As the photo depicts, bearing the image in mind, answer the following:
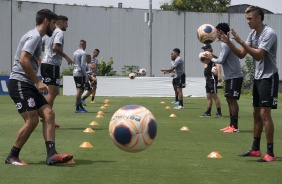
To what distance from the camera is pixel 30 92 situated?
9.43m

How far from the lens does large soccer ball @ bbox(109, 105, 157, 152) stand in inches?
342

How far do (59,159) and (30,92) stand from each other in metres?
1.03

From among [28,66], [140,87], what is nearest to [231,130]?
[28,66]

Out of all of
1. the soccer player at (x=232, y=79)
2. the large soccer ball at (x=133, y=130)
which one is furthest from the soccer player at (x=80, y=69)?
the large soccer ball at (x=133, y=130)

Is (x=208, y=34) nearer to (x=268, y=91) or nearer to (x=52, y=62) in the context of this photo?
(x=52, y=62)

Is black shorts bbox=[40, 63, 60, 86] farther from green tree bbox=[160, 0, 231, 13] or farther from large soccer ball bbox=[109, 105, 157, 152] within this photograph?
green tree bbox=[160, 0, 231, 13]

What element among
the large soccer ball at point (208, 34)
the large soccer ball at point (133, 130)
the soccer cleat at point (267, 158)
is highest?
the large soccer ball at point (208, 34)

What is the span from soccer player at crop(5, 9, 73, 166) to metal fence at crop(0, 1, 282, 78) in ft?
142

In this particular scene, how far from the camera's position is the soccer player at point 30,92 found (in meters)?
9.23

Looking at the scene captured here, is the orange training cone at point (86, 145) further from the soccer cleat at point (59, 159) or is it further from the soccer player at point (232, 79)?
the soccer player at point (232, 79)

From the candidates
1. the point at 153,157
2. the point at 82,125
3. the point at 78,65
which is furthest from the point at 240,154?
the point at 78,65

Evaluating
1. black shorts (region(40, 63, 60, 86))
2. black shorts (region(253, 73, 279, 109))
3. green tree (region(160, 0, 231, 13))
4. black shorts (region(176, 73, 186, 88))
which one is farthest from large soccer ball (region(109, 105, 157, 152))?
green tree (region(160, 0, 231, 13))

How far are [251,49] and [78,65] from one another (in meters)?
12.0

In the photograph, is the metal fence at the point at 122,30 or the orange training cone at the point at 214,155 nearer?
the orange training cone at the point at 214,155
